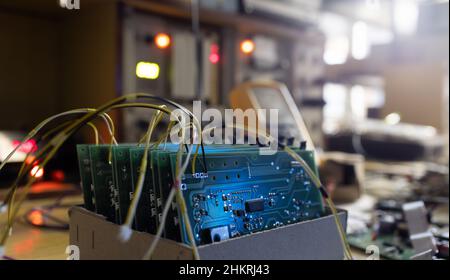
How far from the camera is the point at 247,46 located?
188 cm

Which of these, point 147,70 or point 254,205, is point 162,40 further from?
point 254,205

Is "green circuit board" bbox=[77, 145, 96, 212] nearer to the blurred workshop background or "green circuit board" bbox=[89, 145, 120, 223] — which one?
"green circuit board" bbox=[89, 145, 120, 223]

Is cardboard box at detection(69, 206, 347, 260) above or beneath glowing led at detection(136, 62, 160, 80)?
beneath

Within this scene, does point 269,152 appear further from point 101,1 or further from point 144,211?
point 101,1

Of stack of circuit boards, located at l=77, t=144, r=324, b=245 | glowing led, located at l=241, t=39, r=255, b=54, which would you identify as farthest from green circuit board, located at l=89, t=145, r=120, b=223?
glowing led, located at l=241, t=39, r=255, b=54

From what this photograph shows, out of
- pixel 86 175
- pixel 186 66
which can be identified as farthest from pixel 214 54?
pixel 86 175

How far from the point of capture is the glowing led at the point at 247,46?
1869mm

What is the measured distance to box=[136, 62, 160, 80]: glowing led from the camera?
151 centimetres

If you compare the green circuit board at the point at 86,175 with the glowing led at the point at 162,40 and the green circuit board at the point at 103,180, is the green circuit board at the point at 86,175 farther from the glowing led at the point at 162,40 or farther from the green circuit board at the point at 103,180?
the glowing led at the point at 162,40

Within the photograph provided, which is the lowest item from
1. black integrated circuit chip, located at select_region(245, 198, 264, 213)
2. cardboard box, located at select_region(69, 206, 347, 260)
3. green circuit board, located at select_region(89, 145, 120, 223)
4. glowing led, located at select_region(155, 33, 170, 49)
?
cardboard box, located at select_region(69, 206, 347, 260)

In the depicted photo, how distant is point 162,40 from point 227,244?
118 cm

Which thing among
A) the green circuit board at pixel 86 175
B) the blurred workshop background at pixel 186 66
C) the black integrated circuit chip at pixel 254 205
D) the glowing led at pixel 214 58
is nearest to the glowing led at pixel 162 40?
the blurred workshop background at pixel 186 66

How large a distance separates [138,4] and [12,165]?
2.23 ft

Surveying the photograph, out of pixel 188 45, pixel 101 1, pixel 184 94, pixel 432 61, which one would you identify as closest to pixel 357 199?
pixel 184 94
